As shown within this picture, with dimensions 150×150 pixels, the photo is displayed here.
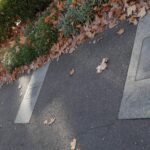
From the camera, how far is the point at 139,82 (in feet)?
14.8

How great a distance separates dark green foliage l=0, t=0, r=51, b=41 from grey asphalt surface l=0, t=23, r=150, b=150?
2652 millimetres

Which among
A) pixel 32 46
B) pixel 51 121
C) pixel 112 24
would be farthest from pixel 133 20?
pixel 32 46

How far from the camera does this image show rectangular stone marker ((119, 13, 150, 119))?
13.9 ft

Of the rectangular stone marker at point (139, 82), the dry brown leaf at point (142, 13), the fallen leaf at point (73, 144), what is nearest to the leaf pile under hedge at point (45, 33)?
the dry brown leaf at point (142, 13)

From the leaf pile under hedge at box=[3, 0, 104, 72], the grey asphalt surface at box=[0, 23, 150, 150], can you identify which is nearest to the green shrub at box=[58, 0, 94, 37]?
the leaf pile under hedge at box=[3, 0, 104, 72]

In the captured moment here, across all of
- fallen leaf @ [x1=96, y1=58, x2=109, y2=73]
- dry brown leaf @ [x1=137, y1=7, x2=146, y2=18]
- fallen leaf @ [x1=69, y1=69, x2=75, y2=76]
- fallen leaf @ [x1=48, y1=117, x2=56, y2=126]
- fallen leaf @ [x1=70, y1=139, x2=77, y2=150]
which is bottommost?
fallen leaf @ [x1=48, y1=117, x2=56, y2=126]

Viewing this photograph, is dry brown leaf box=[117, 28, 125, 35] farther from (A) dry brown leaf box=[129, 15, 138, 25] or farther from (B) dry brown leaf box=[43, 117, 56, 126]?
(B) dry brown leaf box=[43, 117, 56, 126]

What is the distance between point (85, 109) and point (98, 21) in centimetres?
180

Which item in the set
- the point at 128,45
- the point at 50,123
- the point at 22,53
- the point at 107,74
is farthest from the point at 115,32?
the point at 22,53

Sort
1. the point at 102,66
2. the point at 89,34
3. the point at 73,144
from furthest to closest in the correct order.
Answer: the point at 89,34, the point at 102,66, the point at 73,144

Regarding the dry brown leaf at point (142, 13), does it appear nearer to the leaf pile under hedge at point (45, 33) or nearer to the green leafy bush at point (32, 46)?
the leaf pile under hedge at point (45, 33)

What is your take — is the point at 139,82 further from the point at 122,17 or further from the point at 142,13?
the point at 122,17

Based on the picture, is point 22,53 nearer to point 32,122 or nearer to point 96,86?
point 32,122

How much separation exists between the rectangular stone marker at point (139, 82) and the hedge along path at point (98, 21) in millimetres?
355
